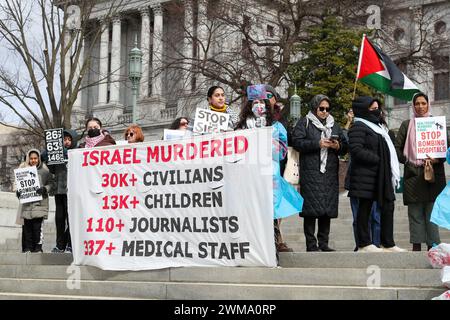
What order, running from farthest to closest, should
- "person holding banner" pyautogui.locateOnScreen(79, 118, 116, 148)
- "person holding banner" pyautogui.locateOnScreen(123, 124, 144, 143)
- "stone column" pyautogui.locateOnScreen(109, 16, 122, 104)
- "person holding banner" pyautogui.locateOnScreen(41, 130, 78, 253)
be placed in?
"stone column" pyautogui.locateOnScreen(109, 16, 122, 104)
"person holding banner" pyautogui.locateOnScreen(41, 130, 78, 253)
"person holding banner" pyautogui.locateOnScreen(79, 118, 116, 148)
"person holding banner" pyautogui.locateOnScreen(123, 124, 144, 143)

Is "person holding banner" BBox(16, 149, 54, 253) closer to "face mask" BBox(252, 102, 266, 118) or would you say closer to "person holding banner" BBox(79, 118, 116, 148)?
"person holding banner" BBox(79, 118, 116, 148)

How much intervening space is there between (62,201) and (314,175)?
3903 mm

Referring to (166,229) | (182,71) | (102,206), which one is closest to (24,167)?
(102,206)

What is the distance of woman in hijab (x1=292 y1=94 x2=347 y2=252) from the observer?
771cm

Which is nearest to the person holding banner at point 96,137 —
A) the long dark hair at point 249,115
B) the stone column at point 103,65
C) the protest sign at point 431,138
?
the long dark hair at point 249,115

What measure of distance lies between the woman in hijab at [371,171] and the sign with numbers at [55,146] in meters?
4.28

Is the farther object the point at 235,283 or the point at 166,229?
the point at 166,229

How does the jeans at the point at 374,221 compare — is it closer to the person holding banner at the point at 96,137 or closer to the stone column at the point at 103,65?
A: the person holding banner at the point at 96,137

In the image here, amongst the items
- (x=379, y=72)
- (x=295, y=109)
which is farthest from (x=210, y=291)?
(x=295, y=109)

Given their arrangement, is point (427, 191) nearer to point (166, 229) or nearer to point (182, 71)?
point (166, 229)

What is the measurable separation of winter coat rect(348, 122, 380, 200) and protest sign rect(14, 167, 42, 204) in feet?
16.3

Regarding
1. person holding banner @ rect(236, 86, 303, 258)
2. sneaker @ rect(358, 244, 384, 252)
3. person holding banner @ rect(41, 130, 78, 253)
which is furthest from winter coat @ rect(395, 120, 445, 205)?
person holding banner @ rect(41, 130, 78, 253)
